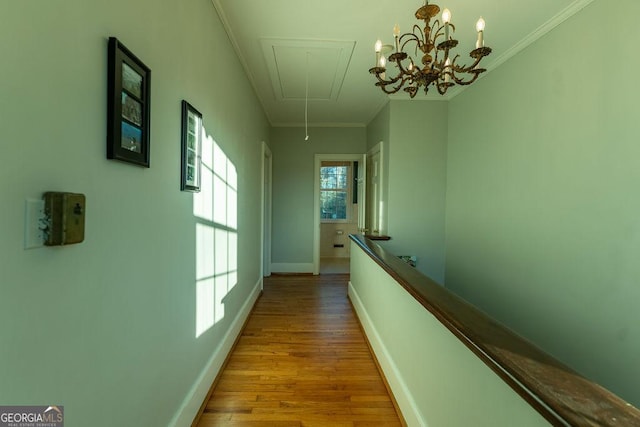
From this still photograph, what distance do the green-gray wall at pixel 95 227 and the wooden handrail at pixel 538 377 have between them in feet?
3.67

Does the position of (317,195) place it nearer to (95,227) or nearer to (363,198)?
(363,198)

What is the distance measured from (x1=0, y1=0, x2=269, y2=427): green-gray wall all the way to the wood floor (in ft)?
1.38

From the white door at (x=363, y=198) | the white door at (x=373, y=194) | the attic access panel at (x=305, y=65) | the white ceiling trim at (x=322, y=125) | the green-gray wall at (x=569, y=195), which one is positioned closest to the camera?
the green-gray wall at (x=569, y=195)

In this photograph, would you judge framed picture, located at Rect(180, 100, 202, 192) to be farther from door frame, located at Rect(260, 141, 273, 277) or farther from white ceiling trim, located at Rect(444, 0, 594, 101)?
door frame, located at Rect(260, 141, 273, 277)

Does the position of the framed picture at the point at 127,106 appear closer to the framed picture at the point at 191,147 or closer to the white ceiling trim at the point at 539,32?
the framed picture at the point at 191,147

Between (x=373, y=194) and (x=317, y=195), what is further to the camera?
(x=317, y=195)

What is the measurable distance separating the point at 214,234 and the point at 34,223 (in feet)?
4.51

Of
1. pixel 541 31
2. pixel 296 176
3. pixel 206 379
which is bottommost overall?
pixel 206 379

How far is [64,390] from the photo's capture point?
786 mm

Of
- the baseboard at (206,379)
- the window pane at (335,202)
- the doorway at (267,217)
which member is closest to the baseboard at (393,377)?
the baseboard at (206,379)

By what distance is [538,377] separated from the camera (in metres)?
0.69

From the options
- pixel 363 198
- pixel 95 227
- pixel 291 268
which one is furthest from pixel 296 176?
pixel 95 227

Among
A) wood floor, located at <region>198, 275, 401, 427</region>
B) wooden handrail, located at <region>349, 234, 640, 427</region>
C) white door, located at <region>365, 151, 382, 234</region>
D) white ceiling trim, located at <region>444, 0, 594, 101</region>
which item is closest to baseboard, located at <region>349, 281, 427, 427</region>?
wood floor, located at <region>198, 275, 401, 427</region>

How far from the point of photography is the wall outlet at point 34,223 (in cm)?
66
